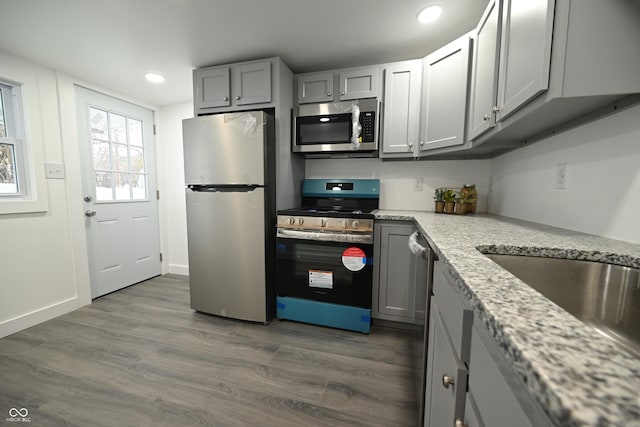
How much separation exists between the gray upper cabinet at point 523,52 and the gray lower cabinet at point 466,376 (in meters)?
0.78

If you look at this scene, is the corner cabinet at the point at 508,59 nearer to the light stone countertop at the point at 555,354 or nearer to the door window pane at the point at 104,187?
the light stone countertop at the point at 555,354

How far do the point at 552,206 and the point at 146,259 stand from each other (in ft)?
12.7

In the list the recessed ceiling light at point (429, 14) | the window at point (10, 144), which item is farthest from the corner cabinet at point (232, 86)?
the window at point (10, 144)

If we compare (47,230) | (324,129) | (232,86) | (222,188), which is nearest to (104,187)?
(47,230)

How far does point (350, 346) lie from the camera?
5.74 feet

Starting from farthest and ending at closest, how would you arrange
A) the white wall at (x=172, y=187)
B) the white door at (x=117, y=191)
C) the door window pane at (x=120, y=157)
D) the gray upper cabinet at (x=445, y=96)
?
the white wall at (x=172, y=187) < the door window pane at (x=120, y=157) < the white door at (x=117, y=191) < the gray upper cabinet at (x=445, y=96)

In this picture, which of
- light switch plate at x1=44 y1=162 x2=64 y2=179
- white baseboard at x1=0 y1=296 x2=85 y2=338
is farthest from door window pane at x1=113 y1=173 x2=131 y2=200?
white baseboard at x1=0 y1=296 x2=85 y2=338

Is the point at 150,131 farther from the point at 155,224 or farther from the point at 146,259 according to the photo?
the point at 146,259

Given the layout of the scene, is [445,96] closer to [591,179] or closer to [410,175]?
[410,175]

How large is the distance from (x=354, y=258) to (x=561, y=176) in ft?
4.17

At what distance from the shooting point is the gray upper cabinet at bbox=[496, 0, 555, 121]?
0.84 m

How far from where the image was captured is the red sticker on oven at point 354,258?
183 cm

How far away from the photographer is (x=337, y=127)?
82.7 inches

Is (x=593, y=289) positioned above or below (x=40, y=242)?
above
